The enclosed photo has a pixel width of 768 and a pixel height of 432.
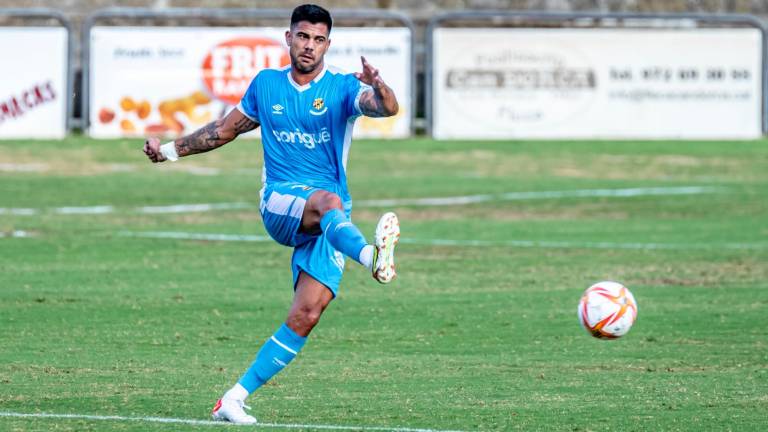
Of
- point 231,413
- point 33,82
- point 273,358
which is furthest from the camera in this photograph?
point 33,82

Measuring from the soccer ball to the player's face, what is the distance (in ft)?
7.26

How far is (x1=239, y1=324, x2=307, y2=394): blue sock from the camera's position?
8.82 m

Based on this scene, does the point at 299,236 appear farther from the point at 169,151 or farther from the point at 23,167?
the point at 23,167

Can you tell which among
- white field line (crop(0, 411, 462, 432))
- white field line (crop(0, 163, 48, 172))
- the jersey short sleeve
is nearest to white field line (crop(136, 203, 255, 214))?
white field line (crop(0, 163, 48, 172))

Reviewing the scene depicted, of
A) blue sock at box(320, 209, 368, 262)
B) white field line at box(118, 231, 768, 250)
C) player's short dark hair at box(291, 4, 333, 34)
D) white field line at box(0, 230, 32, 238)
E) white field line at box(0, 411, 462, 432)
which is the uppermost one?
player's short dark hair at box(291, 4, 333, 34)

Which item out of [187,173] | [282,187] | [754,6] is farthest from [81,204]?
[754,6]

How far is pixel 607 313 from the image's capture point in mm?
9406

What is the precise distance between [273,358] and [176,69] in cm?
2214

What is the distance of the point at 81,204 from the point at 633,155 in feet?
40.0

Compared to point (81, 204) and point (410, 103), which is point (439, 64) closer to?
point (410, 103)

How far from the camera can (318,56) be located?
9219 mm

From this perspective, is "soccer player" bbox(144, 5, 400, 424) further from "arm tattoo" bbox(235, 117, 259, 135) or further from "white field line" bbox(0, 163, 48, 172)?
"white field line" bbox(0, 163, 48, 172)

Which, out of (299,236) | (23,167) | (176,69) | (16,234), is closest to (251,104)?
(299,236)

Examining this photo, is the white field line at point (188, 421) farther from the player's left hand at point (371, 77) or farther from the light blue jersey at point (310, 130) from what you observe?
the player's left hand at point (371, 77)
